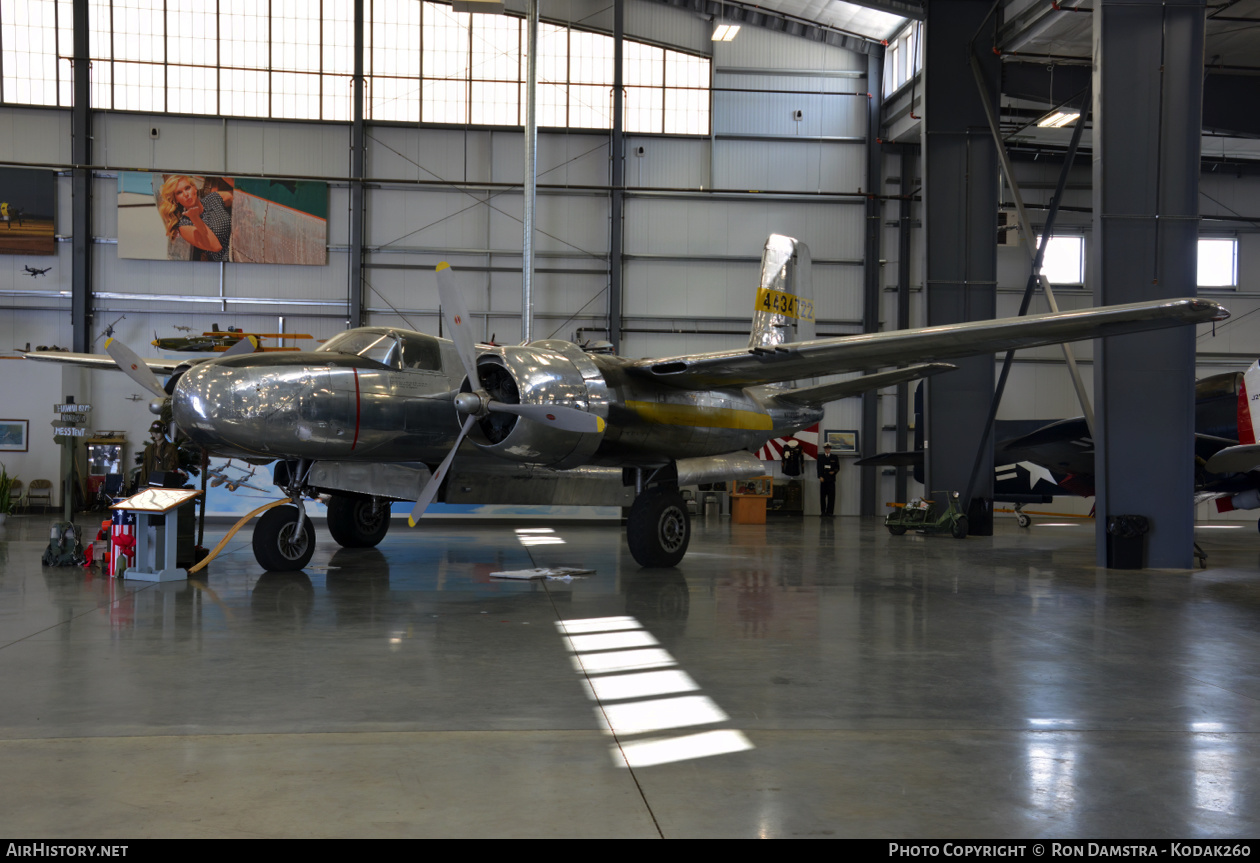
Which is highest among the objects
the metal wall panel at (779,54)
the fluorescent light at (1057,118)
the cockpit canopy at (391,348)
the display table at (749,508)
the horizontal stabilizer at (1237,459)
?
the metal wall panel at (779,54)

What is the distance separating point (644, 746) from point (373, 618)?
433 cm

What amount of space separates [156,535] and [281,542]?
1334mm

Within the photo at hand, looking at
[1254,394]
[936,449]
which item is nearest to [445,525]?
[936,449]

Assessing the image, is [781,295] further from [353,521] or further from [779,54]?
[779,54]

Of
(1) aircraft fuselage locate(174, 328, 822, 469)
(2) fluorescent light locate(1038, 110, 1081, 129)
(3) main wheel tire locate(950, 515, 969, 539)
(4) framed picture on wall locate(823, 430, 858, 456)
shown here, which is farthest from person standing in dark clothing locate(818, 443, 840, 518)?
(1) aircraft fuselage locate(174, 328, 822, 469)

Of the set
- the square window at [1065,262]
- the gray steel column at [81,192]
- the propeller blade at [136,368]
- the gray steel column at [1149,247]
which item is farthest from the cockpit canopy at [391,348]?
the square window at [1065,262]

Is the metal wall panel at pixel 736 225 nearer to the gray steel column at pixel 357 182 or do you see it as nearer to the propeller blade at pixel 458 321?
the gray steel column at pixel 357 182

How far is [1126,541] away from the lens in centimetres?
1240

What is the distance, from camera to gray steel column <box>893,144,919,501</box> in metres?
26.3

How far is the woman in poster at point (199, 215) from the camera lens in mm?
23984

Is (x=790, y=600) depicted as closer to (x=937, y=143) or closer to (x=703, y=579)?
(x=703, y=579)

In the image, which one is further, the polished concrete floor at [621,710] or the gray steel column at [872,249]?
the gray steel column at [872,249]

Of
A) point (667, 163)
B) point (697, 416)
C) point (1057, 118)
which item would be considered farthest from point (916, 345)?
point (667, 163)

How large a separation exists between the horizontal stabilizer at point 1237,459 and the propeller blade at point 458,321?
866 cm
